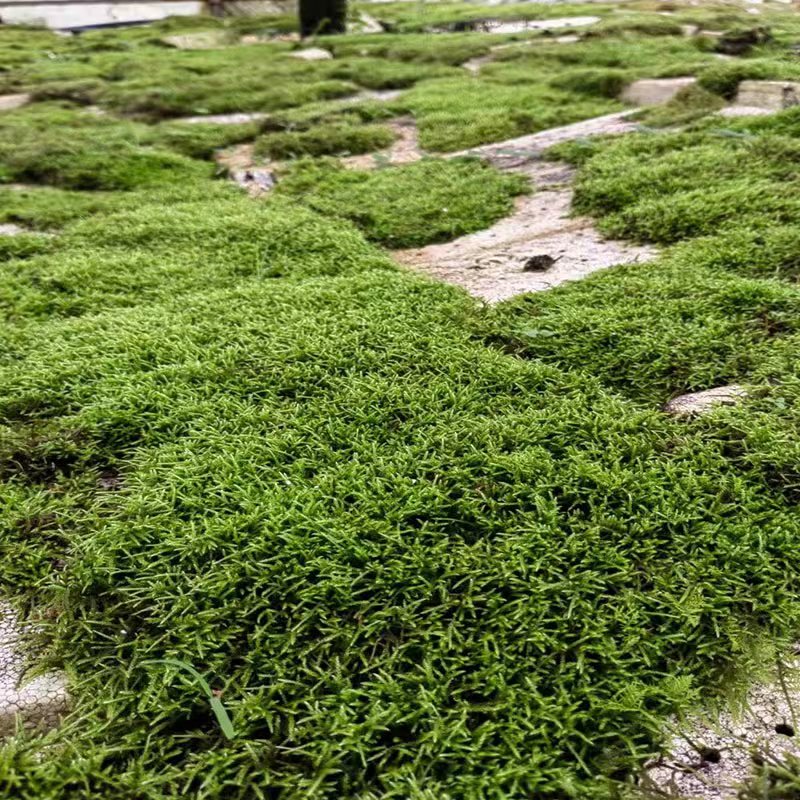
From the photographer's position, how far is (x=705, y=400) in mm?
2242

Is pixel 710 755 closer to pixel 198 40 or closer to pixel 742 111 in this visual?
pixel 742 111

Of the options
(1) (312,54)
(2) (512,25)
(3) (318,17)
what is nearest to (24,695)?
(1) (312,54)

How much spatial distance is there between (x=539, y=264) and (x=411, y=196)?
46.2 inches

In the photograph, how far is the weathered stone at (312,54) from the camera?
900cm

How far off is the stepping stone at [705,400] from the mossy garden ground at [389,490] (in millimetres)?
54

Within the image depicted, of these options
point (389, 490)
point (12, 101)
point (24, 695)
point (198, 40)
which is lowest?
point (24, 695)

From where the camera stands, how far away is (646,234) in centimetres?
337

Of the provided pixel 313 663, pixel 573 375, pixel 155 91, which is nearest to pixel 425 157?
pixel 573 375

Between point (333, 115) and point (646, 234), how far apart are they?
11.1ft

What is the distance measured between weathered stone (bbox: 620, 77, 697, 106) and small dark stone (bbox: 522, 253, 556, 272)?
9.51 ft

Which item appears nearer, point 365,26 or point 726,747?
point 726,747

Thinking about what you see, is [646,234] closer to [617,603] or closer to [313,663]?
[617,603]

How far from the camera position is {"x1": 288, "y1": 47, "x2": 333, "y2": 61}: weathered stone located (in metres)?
9.00

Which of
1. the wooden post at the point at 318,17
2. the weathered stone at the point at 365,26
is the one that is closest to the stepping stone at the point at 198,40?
the wooden post at the point at 318,17
